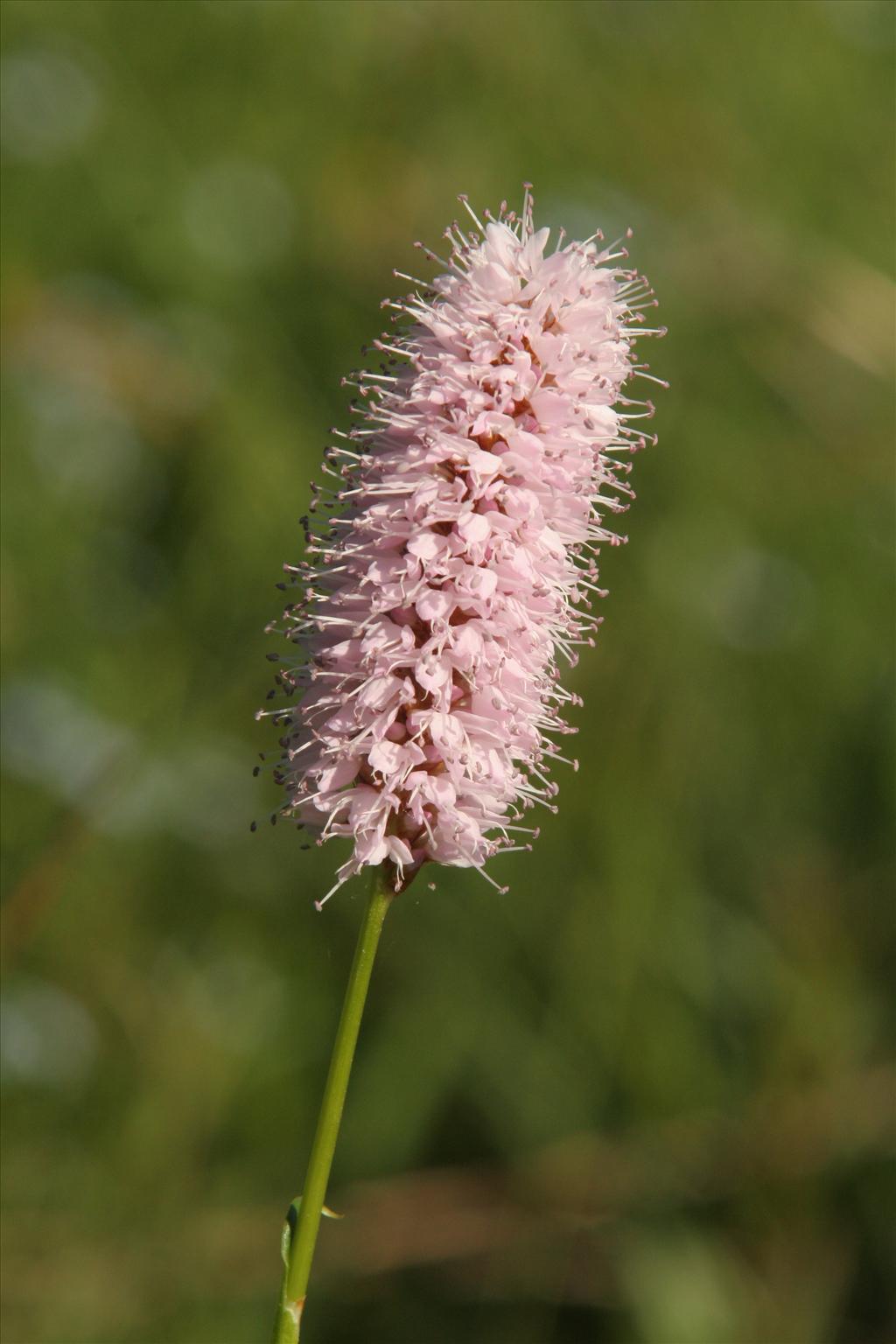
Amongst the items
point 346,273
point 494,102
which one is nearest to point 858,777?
point 346,273

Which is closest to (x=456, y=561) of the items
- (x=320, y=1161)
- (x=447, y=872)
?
(x=320, y=1161)

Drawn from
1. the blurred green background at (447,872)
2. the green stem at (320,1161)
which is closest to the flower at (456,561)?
the green stem at (320,1161)

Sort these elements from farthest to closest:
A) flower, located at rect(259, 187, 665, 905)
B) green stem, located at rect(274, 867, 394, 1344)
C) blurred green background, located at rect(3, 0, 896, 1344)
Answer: blurred green background, located at rect(3, 0, 896, 1344), flower, located at rect(259, 187, 665, 905), green stem, located at rect(274, 867, 394, 1344)

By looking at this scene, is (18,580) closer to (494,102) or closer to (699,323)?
(699,323)

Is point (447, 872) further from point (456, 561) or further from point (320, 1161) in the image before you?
point (320, 1161)

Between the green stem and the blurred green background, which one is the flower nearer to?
the green stem

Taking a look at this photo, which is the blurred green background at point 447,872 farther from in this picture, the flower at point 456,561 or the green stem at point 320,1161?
the green stem at point 320,1161

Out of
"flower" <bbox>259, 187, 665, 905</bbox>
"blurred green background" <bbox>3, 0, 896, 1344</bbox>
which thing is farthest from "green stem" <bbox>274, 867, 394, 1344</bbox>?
"blurred green background" <bbox>3, 0, 896, 1344</bbox>
